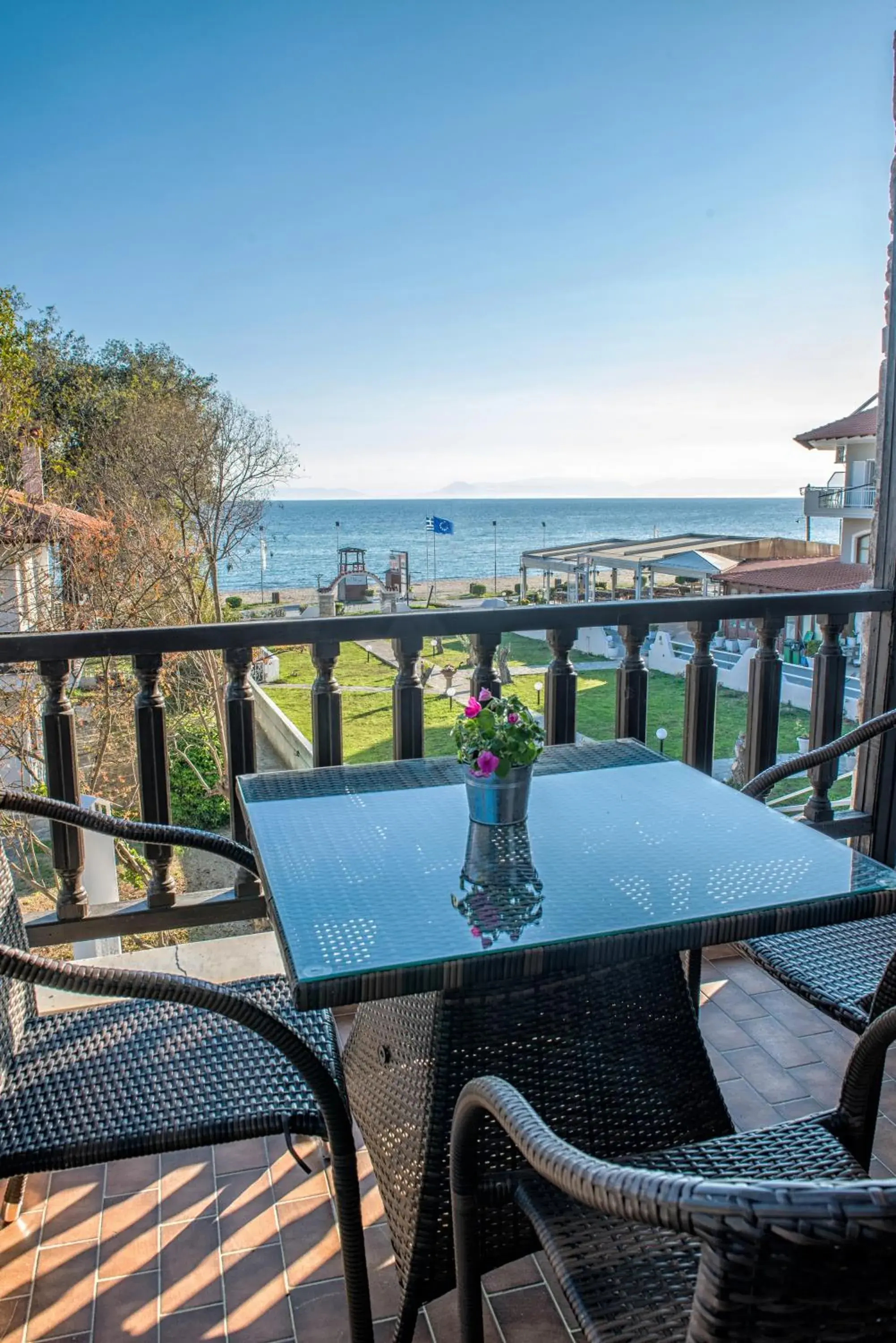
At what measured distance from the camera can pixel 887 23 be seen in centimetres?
277

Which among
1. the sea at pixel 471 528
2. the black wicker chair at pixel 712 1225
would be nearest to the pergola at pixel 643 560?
the sea at pixel 471 528

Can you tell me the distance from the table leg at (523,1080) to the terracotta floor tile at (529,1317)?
0.60ft

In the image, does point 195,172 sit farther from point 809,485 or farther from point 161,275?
point 809,485

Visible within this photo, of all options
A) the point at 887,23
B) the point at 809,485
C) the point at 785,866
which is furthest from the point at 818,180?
the point at 785,866

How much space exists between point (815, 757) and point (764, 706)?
636 mm

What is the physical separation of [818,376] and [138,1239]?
176 feet

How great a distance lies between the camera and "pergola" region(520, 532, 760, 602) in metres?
22.2

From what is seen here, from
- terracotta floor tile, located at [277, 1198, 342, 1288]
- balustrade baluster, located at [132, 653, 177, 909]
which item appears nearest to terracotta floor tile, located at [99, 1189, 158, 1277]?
terracotta floor tile, located at [277, 1198, 342, 1288]

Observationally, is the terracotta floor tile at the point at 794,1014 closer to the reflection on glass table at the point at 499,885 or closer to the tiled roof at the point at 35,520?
the reflection on glass table at the point at 499,885

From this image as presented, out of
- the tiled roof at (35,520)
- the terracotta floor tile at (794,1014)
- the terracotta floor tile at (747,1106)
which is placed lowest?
the terracotta floor tile at (747,1106)

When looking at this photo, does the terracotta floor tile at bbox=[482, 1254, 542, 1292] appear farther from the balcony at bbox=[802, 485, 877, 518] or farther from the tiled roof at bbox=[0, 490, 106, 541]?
the tiled roof at bbox=[0, 490, 106, 541]

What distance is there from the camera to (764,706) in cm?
283

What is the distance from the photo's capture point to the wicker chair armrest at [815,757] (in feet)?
7.00

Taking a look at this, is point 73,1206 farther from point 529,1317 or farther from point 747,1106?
point 747,1106
